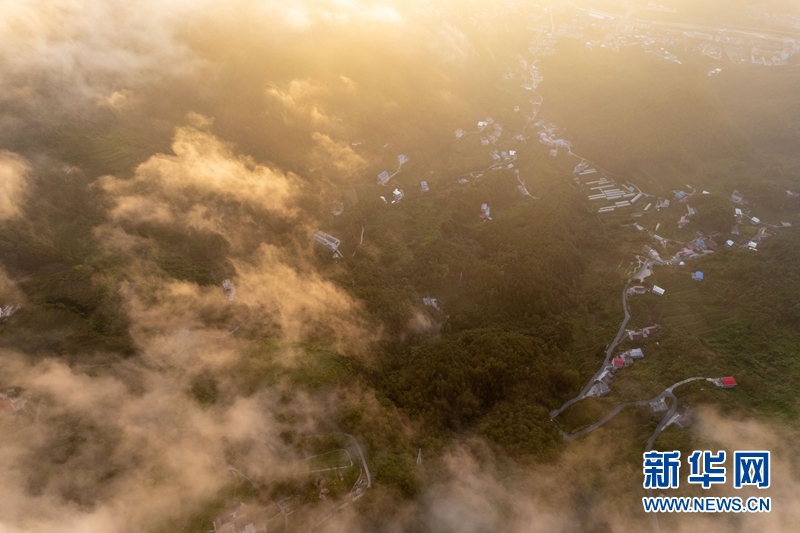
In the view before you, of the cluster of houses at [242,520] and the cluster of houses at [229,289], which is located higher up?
the cluster of houses at [229,289]

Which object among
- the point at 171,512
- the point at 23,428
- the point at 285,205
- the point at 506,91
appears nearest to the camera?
the point at 171,512

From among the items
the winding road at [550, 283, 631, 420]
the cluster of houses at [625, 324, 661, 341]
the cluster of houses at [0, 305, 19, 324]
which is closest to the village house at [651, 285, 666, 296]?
the winding road at [550, 283, 631, 420]

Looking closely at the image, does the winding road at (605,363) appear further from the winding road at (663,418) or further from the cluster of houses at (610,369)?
the winding road at (663,418)

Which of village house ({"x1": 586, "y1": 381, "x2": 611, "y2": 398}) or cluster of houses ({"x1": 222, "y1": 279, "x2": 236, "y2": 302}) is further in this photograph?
cluster of houses ({"x1": 222, "y1": 279, "x2": 236, "y2": 302})

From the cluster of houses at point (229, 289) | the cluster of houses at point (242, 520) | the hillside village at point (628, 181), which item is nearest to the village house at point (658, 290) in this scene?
the hillside village at point (628, 181)

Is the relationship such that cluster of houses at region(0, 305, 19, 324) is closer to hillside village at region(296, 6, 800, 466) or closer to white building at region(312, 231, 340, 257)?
white building at region(312, 231, 340, 257)

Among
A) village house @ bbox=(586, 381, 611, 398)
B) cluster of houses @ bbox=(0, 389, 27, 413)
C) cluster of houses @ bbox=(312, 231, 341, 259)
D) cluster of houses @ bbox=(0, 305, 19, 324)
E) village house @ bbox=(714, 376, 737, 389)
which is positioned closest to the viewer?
cluster of houses @ bbox=(0, 389, 27, 413)

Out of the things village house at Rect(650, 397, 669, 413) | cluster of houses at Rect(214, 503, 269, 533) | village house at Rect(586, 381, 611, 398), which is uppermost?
village house at Rect(586, 381, 611, 398)

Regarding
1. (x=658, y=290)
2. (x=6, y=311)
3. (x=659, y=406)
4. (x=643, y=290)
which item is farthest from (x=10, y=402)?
(x=658, y=290)

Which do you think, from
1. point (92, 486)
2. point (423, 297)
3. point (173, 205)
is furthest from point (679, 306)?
point (173, 205)

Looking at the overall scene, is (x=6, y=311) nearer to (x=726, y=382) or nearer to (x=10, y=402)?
(x=10, y=402)

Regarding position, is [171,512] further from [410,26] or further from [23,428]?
[410,26]
